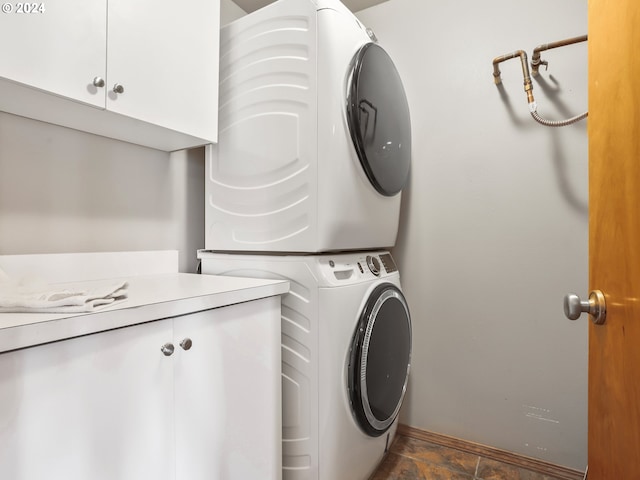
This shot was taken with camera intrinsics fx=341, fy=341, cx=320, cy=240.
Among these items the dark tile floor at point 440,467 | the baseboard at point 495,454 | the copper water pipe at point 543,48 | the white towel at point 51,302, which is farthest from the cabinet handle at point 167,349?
the copper water pipe at point 543,48

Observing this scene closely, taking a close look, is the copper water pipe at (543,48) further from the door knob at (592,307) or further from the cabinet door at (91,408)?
the cabinet door at (91,408)

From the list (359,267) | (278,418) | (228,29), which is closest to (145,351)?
(278,418)

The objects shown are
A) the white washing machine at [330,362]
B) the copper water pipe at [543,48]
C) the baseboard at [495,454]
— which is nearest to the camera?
the white washing machine at [330,362]

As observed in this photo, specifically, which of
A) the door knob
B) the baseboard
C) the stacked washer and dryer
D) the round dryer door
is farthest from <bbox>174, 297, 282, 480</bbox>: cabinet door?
the baseboard

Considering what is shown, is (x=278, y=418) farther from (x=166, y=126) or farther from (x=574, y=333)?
(x=574, y=333)

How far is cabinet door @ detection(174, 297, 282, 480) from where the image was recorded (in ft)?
2.98

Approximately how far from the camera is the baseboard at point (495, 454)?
161 cm

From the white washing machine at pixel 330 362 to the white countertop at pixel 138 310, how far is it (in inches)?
5.6

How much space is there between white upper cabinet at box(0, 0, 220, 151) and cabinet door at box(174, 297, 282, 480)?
2.44 ft

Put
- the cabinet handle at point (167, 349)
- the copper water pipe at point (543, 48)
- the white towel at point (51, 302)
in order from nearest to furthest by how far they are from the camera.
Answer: the white towel at point (51, 302) → the cabinet handle at point (167, 349) → the copper water pipe at point (543, 48)

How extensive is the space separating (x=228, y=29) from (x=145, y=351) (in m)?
1.43

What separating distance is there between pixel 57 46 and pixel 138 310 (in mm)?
779

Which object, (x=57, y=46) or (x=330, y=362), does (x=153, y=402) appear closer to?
(x=330, y=362)

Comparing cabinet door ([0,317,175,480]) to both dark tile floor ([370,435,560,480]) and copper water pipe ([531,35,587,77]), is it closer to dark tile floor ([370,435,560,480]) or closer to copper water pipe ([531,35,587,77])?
dark tile floor ([370,435,560,480])
